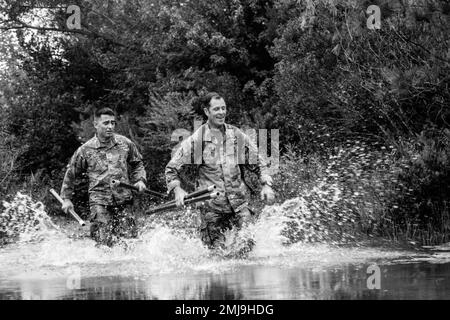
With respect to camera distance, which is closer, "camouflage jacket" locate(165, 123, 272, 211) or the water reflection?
the water reflection

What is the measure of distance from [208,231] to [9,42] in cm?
1930

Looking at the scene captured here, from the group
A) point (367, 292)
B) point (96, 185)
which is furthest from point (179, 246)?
point (367, 292)

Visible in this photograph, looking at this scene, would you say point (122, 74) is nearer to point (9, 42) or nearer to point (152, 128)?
point (152, 128)

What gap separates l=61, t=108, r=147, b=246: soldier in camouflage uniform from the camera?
10.4 meters

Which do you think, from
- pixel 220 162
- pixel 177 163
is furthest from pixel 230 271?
pixel 177 163

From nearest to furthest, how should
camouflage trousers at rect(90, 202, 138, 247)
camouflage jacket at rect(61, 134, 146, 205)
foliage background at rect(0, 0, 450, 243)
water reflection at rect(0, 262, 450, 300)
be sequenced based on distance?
water reflection at rect(0, 262, 450, 300) < camouflage trousers at rect(90, 202, 138, 247) < camouflage jacket at rect(61, 134, 146, 205) < foliage background at rect(0, 0, 450, 243)

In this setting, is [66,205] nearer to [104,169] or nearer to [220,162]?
[104,169]

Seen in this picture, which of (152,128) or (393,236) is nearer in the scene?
(393,236)

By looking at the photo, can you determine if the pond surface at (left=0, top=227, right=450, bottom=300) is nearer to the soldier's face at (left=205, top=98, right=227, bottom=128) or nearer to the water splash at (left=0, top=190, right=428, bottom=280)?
the water splash at (left=0, top=190, right=428, bottom=280)

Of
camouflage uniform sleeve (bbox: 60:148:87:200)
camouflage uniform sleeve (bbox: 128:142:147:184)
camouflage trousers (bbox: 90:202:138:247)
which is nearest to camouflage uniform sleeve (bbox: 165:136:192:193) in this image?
Result: camouflage trousers (bbox: 90:202:138:247)

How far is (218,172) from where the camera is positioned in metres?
9.33

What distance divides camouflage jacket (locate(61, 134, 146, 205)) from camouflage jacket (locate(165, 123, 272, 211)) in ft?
4.13

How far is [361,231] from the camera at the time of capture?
38.5 feet

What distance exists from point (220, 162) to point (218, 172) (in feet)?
0.38
